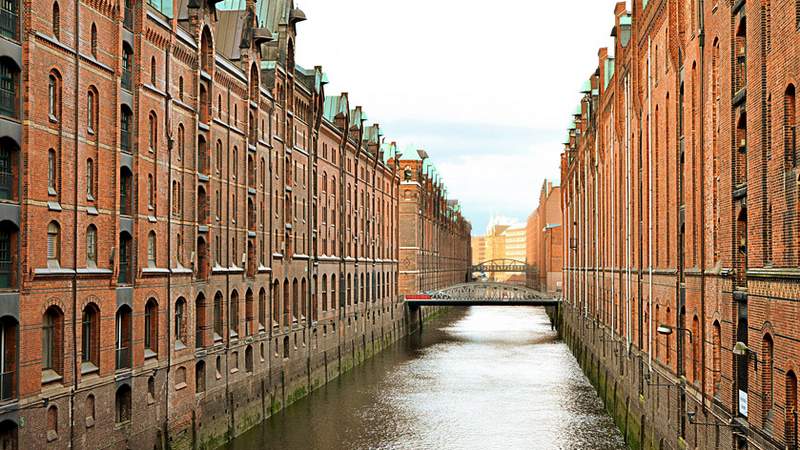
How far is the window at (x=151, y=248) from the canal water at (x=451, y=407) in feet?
28.1

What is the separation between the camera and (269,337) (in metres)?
41.0

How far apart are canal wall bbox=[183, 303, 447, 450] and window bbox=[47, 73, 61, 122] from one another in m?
11.2

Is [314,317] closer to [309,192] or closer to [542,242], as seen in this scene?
[309,192]

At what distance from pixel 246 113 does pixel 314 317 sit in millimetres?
15461

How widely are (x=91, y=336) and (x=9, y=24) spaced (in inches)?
333

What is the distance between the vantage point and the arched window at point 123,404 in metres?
25.6

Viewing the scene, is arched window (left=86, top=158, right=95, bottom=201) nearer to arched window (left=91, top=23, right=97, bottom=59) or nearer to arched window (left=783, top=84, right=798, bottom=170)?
arched window (left=91, top=23, right=97, bottom=59)

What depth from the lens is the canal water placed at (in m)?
35.9

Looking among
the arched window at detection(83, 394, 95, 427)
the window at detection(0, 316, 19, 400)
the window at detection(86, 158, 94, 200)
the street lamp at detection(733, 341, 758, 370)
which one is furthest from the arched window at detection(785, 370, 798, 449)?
the window at detection(86, 158, 94, 200)

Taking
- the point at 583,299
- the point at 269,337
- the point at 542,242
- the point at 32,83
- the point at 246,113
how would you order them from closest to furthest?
the point at 32,83
the point at 246,113
the point at 269,337
the point at 583,299
the point at 542,242

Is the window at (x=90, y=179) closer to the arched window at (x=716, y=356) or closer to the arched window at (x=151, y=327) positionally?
the arched window at (x=151, y=327)

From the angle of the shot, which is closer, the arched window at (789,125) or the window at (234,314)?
the arched window at (789,125)

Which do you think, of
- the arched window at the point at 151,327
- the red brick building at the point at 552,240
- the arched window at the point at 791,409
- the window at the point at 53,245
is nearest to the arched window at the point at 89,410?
the window at the point at 53,245

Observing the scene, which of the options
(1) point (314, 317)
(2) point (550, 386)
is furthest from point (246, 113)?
(2) point (550, 386)
